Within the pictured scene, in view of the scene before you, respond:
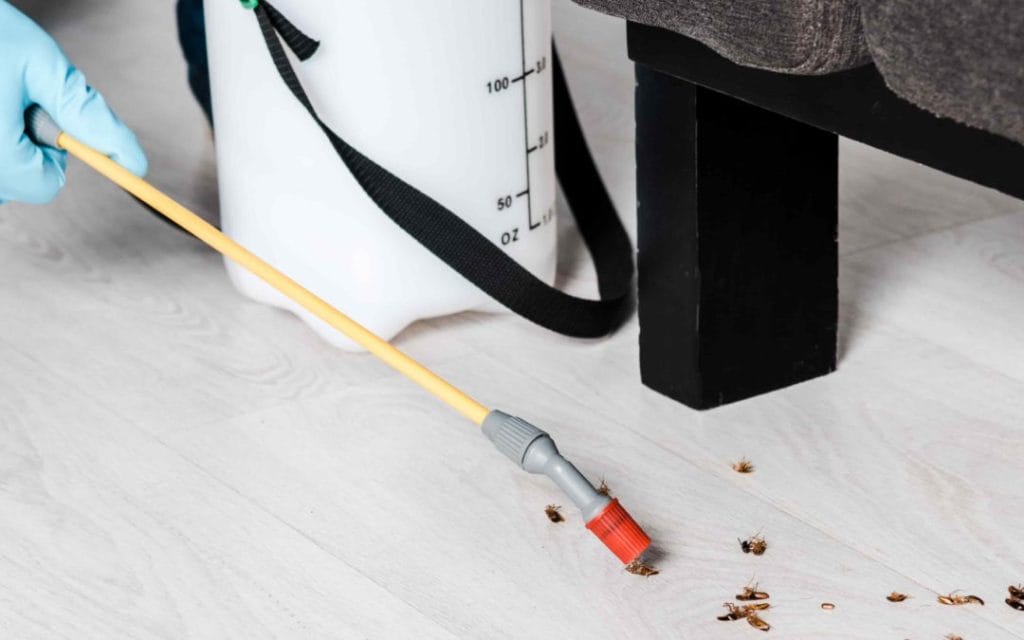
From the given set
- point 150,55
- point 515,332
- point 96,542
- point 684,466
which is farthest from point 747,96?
point 150,55

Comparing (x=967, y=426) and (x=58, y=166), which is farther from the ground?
(x=58, y=166)

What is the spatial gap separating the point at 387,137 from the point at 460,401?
23 cm

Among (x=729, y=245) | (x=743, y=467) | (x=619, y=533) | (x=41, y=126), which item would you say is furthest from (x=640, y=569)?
(x=41, y=126)

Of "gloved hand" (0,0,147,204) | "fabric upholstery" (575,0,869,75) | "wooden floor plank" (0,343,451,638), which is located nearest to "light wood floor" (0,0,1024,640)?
"wooden floor plank" (0,343,451,638)

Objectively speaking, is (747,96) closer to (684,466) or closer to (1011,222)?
(684,466)

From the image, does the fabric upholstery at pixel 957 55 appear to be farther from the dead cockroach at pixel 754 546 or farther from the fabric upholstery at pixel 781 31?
the dead cockroach at pixel 754 546

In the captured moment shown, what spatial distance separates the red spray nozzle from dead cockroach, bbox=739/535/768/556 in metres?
0.06

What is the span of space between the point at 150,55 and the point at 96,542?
3.44 ft

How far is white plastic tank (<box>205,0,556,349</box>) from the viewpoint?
1.05m

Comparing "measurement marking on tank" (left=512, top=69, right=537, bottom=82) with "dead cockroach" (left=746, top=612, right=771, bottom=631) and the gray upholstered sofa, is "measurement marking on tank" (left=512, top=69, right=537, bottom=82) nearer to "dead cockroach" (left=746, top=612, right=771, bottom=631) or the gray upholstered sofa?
the gray upholstered sofa

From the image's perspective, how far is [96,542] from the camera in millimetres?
898

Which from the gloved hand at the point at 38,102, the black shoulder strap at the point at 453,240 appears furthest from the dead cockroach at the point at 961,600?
the gloved hand at the point at 38,102

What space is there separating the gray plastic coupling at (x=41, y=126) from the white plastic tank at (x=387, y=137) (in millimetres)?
137

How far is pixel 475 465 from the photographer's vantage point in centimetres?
98
